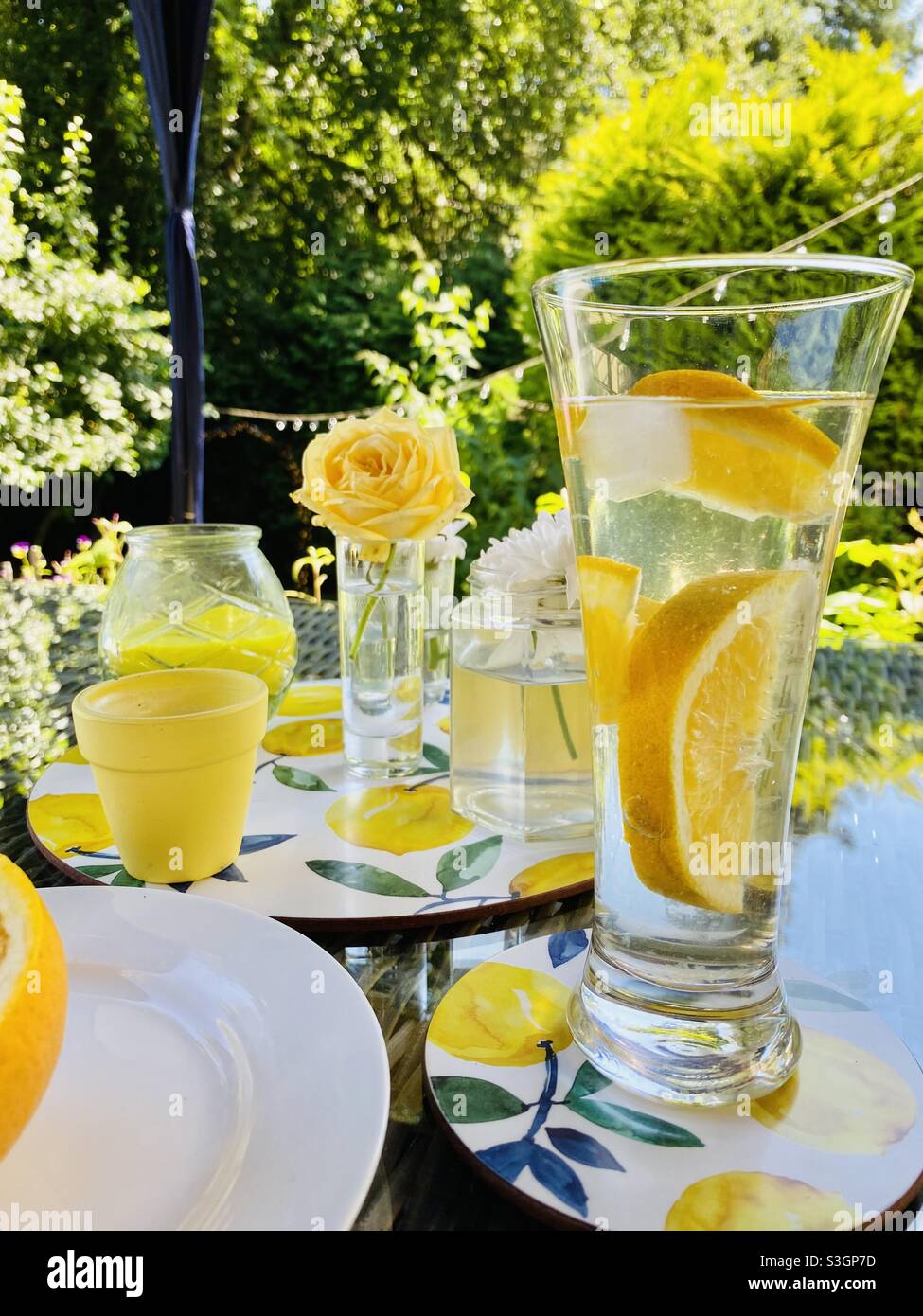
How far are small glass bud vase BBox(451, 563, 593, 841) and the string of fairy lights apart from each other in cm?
28

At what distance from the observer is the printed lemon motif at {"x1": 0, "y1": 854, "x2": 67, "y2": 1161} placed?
1.24ft

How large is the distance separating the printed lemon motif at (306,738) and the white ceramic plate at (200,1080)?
41 cm

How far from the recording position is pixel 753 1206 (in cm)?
40

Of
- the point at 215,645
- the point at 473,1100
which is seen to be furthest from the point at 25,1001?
the point at 215,645

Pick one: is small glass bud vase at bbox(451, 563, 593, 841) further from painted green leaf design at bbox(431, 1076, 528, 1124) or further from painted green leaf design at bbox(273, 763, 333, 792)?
painted green leaf design at bbox(431, 1076, 528, 1124)

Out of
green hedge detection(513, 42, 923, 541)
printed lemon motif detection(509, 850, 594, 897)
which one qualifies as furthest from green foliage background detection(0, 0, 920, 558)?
printed lemon motif detection(509, 850, 594, 897)

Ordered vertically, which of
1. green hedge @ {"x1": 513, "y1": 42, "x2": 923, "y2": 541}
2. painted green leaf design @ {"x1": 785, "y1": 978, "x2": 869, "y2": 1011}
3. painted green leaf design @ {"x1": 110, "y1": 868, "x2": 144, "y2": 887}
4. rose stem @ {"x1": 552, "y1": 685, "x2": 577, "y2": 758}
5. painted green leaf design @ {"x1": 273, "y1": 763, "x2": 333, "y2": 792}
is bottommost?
painted green leaf design @ {"x1": 785, "y1": 978, "x2": 869, "y2": 1011}

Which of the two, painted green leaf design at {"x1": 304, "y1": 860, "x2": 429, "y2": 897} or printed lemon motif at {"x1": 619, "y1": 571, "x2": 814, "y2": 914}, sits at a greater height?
printed lemon motif at {"x1": 619, "y1": 571, "x2": 814, "y2": 914}

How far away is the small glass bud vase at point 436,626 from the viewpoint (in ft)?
3.62

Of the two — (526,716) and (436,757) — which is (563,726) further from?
(436,757)

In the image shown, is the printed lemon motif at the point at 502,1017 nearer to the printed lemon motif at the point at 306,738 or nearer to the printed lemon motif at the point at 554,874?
the printed lemon motif at the point at 554,874

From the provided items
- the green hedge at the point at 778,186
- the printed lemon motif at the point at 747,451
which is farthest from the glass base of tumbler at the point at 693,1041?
the green hedge at the point at 778,186

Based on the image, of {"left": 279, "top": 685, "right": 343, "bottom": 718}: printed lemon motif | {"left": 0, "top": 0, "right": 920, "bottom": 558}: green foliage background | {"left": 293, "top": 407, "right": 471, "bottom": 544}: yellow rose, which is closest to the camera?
{"left": 293, "top": 407, "right": 471, "bottom": 544}: yellow rose
